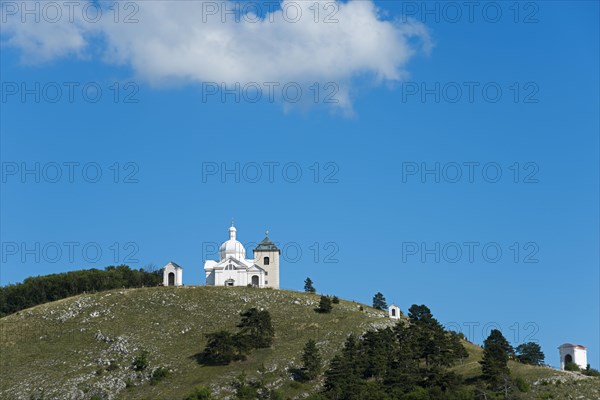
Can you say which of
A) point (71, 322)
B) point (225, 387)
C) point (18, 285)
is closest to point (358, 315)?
point (225, 387)

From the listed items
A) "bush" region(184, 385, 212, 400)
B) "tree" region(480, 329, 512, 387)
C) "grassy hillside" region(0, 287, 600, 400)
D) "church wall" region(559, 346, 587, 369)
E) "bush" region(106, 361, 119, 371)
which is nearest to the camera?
"tree" region(480, 329, 512, 387)

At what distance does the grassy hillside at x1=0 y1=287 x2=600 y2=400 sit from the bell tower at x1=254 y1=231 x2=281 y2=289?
11.1m

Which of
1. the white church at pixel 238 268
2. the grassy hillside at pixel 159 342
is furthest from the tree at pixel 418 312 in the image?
the white church at pixel 238 268

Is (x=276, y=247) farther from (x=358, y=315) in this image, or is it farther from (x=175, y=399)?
(x=175, y=399)

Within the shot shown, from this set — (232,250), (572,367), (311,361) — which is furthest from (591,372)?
(232,250)

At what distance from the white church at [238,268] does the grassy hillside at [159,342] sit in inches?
A: 273

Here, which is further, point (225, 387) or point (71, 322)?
point (71, 322)

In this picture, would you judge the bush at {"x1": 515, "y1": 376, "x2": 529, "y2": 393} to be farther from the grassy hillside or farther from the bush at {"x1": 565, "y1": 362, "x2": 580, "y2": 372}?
the bush at {"x1": 565, "y1": 362, "x2": 580, "y2": 372}

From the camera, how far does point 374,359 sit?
124 metres

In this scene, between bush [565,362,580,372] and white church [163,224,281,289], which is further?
white church [163,224,281,289]

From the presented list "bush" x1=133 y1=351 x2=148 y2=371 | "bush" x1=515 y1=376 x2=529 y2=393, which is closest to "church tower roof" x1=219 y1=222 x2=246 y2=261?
"bush" x1=133 y1=351 x2=148 y2=371

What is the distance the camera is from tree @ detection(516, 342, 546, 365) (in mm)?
135500

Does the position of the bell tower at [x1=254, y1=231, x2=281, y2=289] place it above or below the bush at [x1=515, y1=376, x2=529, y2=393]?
above

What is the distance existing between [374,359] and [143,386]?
91.2 ft
